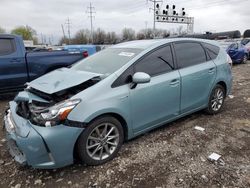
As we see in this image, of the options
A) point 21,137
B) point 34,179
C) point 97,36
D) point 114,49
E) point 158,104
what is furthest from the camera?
point 97,36

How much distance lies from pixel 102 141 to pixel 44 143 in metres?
0.77

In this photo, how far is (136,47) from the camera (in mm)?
3754

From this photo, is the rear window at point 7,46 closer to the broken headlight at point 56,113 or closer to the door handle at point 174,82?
the broken headlight at point 56,113

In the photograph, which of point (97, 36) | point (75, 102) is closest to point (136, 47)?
point (75, 102)

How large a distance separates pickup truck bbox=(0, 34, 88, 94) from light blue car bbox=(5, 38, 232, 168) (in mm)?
2627

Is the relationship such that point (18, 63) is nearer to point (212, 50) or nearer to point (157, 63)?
point (157, 63)

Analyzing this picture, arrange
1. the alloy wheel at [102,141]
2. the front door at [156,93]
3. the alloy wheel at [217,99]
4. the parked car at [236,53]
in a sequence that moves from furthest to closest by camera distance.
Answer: the parked car at [236,53], the alloy wheel at [217,99], the front door at [156,93], the alloy wheel at [102,141]

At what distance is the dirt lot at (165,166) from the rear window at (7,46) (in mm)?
2916

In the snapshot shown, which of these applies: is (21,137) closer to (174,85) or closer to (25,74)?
(174,85)

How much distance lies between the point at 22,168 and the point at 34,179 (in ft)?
1.15

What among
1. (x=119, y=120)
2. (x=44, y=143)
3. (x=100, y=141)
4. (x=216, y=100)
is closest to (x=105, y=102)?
(x=119, y=120)

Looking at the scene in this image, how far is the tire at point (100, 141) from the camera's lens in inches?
111

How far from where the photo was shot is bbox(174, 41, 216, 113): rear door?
3.95 m

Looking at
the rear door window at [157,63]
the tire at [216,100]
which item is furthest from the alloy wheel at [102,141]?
the tire at [216,100]
